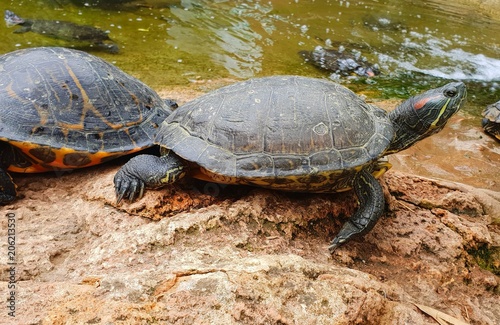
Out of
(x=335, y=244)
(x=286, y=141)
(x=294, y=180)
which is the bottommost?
(x=335, y=244)

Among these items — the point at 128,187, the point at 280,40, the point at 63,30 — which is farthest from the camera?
the point at 280,40

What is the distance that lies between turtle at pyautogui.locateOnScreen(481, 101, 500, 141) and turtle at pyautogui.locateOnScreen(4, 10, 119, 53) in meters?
7.42

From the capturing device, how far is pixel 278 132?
9.82ft

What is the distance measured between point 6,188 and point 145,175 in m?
1.13

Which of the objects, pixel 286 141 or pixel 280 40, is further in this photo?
pixel 280 40

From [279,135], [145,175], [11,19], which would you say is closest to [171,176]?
[145,175]

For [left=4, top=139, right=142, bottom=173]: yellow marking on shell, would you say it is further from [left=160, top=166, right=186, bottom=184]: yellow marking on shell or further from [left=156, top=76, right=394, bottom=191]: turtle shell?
[left=160, top=166, right=186, bottom=184]: yellow marking on shell

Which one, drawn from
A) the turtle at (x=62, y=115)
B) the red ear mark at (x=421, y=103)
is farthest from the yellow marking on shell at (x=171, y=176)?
the red ear mark at (x=421, y=103)

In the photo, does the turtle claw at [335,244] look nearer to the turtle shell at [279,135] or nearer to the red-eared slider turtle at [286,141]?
the red-eared slider turtle at [286,141]

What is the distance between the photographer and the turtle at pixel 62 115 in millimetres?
3254

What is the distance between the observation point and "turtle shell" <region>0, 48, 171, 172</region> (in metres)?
3.27

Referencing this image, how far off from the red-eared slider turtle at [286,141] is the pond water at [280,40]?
403cm

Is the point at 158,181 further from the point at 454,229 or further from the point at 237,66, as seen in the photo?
the point at 237,66

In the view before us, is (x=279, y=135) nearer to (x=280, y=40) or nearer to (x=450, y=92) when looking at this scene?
(x=450, y=92)
